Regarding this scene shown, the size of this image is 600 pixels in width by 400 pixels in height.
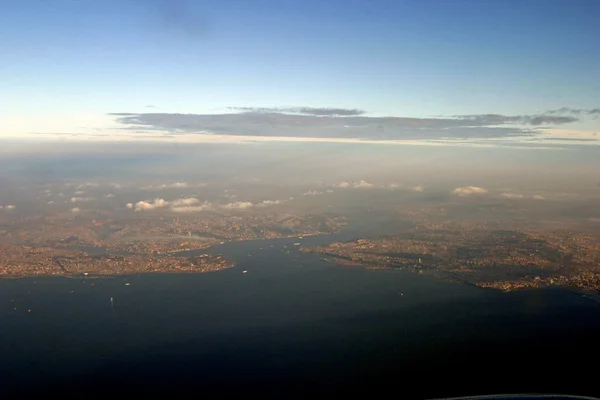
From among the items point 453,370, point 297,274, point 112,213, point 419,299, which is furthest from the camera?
point 112,213

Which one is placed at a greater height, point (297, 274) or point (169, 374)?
point (169, 374)

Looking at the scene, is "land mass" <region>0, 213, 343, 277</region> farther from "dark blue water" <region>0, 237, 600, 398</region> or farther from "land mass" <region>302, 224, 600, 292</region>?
"land mass" <region>302, 224, 600, 292</region>

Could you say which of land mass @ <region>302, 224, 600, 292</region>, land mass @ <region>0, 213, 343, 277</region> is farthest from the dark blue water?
land mass @ <region>0, 213, 343, 277</region>

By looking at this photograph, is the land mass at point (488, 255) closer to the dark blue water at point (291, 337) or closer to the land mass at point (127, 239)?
the dark blue water at point (291, 337)

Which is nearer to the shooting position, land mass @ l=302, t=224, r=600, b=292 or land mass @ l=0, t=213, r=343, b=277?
land mass @ l=302, t=224, r=600, b=292

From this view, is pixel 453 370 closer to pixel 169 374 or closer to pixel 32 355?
pixel 169 374

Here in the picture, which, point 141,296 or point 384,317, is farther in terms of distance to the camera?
point 141,296

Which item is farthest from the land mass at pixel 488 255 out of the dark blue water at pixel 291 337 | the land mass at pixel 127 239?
the land mass at pixel 127 239

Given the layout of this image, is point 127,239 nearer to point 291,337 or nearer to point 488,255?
point 291,337

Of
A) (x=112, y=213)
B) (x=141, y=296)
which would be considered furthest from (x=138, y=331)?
(x=112, y=213)
